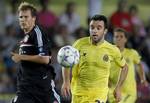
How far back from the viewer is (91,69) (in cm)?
1044

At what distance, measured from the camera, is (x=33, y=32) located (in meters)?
9.50

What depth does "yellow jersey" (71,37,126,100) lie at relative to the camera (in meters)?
10.4

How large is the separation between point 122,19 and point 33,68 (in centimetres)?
858

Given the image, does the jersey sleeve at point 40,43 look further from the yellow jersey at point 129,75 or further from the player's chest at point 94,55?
the yellow jersey at point 129,75

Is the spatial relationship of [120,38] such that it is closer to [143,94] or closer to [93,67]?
[93,67]

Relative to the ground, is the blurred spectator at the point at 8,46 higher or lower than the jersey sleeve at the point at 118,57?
lower

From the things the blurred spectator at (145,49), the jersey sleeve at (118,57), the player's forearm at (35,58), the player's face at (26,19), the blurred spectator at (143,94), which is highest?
the player's face at (26,19)

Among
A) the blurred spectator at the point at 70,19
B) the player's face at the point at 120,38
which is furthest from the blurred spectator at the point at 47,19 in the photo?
the player's face at the point at 120,38

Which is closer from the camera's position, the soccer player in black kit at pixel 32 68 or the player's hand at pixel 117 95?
the soccer player in black kit at pixel 32 68

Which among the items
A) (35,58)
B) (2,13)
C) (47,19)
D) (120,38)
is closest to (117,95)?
(35,58)

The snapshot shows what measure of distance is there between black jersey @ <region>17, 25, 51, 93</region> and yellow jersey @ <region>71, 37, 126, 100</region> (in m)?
1.07

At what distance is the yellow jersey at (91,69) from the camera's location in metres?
10.4

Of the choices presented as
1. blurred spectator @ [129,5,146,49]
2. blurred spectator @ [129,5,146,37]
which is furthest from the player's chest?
blurred spectator @ [129,5,146,37]

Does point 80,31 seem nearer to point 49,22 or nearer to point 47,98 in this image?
point 49,22
